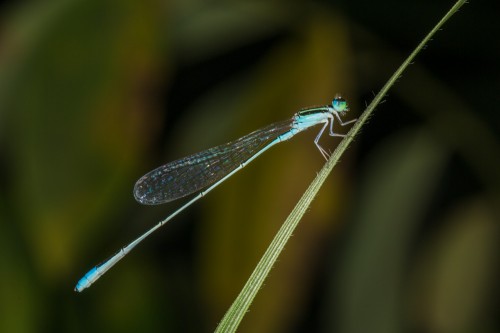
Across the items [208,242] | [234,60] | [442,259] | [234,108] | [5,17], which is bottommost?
[442,259]

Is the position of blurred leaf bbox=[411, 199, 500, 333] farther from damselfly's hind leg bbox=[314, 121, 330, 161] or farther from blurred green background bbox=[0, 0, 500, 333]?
damselfly's hind leg bbox=[314, 121, 330, 161]

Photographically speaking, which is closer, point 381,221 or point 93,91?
point 93,91

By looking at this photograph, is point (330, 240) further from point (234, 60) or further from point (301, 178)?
point (234, 60)

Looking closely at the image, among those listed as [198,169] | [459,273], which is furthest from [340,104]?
[459,273]

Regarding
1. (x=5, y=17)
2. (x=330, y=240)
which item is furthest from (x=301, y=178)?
(x=5, y=17)

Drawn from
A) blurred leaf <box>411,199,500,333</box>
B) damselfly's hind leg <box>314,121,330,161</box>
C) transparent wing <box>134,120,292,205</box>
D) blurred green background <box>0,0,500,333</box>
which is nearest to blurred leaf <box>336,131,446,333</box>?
blurred green background <box>0,0,500,333</box>

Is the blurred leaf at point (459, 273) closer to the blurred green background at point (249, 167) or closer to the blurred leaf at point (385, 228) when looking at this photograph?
the blurred green background at point (249, 167)
